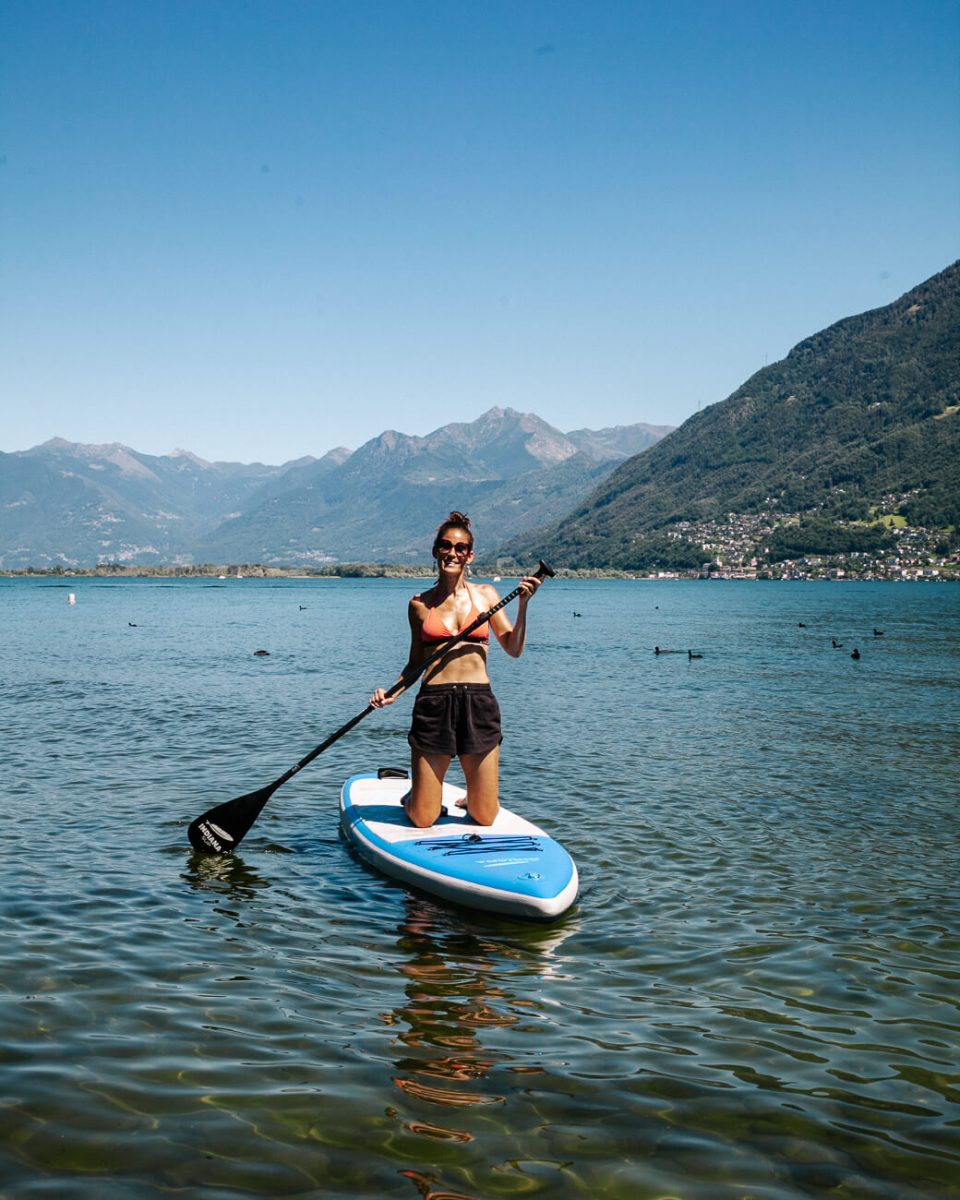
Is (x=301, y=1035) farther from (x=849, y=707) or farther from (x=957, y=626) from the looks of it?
(x=957, y=626)

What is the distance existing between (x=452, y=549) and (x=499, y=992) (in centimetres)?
457

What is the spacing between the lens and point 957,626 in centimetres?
6669

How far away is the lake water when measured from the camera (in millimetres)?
5523

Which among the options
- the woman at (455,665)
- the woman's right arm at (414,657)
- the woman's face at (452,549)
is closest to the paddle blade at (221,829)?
the woman's right arm at (414,657)

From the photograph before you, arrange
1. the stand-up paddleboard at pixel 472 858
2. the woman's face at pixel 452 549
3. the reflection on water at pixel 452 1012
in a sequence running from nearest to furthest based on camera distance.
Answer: the reflection on water at pixel 452 1012 → the stand-up paddleboard at pixel 472 858 → the woman's face at pixel 452 549

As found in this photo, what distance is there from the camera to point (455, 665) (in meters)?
10.5

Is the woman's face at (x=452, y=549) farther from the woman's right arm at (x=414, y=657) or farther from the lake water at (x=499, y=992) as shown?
the lake water at (x=499, y=992)

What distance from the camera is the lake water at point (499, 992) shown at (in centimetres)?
552

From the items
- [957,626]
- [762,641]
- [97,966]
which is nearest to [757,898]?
[97,966]

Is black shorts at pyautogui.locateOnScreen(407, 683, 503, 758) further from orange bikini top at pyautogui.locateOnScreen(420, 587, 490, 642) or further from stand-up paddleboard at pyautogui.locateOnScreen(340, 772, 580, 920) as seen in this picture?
stand-up paddleboard at pyautogui.locateOnScreen(340, 772, 580, 920)

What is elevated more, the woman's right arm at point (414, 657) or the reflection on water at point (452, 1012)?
the woman's right arm at point (414, 657)

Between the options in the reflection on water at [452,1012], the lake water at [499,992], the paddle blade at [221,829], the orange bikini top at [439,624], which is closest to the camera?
the lake water at [499,992]

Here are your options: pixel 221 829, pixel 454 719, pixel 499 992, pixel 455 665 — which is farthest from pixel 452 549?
pixel 221 829

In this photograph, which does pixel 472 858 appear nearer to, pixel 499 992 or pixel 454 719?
pixel 454 719
